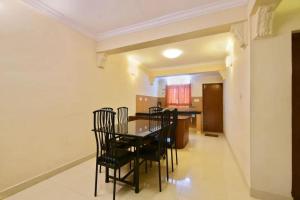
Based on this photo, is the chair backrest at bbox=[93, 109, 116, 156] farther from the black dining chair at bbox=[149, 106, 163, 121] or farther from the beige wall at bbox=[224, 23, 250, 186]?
the beige wall at bbox=[224, 23, 250, 186]

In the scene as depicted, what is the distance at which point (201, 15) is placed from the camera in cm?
224

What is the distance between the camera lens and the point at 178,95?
6.80 metres

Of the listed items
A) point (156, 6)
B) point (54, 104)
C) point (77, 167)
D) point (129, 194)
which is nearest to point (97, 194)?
point (129, 194)

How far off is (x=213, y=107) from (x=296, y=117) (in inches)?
166

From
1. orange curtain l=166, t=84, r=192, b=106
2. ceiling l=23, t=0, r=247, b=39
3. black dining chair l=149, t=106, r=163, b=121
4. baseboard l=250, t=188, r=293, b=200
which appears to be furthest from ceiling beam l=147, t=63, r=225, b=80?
baseboard l=250, t=188, r=293, b=200

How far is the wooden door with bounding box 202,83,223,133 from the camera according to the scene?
18.9 ft

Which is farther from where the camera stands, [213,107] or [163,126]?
[213,107]

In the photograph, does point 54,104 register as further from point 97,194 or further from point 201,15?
point 201,15

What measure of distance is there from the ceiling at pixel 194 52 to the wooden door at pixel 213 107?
1.48m

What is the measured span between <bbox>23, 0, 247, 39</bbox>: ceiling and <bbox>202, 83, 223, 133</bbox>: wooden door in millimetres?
4182

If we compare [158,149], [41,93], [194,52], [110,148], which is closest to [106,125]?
[110,148]

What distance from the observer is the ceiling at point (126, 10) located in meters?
2.08

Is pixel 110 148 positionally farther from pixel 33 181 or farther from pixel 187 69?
pixel 187 69

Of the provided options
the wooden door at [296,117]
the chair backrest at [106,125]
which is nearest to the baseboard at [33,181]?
the chair backrest at [106,125]
